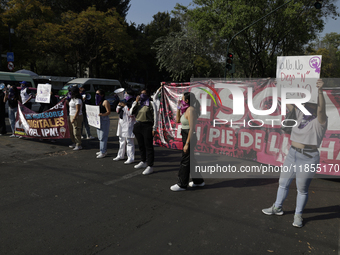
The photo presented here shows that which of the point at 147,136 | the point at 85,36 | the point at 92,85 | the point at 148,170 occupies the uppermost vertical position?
the point at 85,36

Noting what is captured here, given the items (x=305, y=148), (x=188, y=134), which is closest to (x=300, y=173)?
(x=305, y=148)

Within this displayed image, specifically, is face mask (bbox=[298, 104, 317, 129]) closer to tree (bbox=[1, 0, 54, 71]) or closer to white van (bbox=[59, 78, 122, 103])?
white van (bbox=[59, 78, 122, 103])

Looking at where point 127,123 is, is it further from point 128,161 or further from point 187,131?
point 187,131

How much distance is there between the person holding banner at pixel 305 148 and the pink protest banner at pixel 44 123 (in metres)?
6.14

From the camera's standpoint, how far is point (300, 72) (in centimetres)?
514

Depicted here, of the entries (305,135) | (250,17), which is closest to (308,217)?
(305,135)

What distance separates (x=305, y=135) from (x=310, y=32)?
75.8ft

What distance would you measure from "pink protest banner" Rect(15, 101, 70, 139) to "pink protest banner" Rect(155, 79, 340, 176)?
3100 millimetres

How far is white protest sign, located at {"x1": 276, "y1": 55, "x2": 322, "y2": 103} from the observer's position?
16.3 ft

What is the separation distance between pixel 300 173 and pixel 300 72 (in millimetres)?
2452

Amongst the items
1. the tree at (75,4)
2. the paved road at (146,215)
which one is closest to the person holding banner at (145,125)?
the paved road at (146,215)

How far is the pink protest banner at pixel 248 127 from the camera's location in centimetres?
539

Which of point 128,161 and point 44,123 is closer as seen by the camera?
point 128,161

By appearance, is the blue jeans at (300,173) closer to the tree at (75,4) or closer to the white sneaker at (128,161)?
the white sneaker at (128,161)
